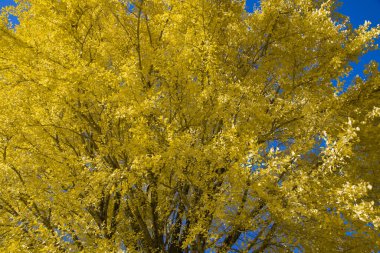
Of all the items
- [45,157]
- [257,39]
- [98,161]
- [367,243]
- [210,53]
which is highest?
[257,39]

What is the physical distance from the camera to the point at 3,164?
214 inches

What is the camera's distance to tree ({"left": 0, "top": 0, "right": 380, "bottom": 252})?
15.2ft

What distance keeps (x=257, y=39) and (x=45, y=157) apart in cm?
450

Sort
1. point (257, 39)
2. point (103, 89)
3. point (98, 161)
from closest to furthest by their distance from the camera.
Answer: point (98, 161)
point (103, 89)
point (257, 39)

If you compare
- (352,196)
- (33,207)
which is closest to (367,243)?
(352,196)

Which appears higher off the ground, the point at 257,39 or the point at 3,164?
the point at 257,39

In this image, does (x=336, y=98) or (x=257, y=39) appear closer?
(x=336, y=98)

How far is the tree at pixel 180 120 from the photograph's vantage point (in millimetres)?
4633

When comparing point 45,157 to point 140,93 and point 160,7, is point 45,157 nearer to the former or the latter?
point 140,93

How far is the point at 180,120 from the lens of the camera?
5.77m

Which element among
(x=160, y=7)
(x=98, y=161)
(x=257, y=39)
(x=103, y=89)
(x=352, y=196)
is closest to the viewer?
(x=352, y=196)

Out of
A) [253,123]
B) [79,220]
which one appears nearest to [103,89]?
[79,220]

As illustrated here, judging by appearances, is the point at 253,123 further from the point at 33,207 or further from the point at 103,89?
the point at 33,207

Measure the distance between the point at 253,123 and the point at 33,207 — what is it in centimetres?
451
